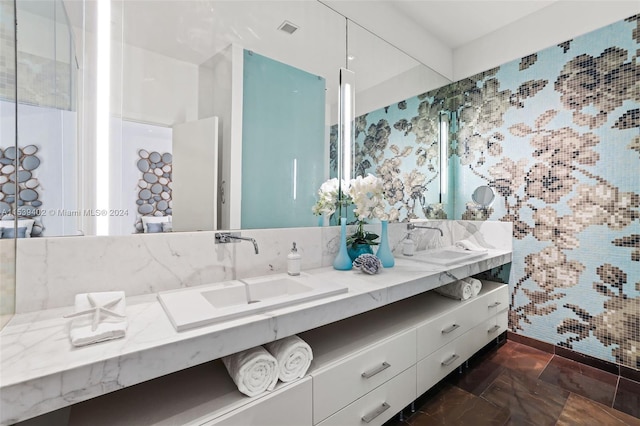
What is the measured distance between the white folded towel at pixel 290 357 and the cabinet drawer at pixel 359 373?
0.07 meters

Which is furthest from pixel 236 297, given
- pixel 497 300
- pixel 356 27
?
pixel 497 300

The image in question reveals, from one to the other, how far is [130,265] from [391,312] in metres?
1.42

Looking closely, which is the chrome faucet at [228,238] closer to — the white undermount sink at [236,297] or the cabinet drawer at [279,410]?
the white undermount sink at [236,297]

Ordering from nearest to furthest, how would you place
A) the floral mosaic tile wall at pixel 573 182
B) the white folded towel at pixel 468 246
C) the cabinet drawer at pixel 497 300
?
1. the floral mosaic tile wall at pixel 573 182
2. the cabinet drawer at pixel 497 300
3. the white folded towel at pixel 468 246

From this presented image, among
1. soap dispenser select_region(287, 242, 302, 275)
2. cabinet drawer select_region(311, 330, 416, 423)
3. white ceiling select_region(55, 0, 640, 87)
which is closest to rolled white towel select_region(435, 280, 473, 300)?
cabinet drawer select_region(311, 330, 416, 423)

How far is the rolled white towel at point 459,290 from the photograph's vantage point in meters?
A: 1.97

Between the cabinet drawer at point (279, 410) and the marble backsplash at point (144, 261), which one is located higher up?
the marble backsplash at point (144, 261)

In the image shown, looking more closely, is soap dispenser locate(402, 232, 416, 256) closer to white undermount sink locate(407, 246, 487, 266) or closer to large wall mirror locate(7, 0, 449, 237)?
white undermount sink locate(407, 246, 487, 266)

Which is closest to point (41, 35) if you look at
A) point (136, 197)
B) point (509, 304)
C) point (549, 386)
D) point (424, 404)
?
point (136, 197)

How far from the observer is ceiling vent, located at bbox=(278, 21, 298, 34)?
1.69 meters

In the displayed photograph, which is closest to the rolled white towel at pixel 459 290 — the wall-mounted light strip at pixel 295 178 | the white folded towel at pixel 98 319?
the wall-mounted light strip at pixel 295 178

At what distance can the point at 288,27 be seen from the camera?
1.72 metres

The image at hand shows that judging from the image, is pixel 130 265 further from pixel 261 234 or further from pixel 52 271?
pixel 261 234

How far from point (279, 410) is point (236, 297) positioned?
496 mm
